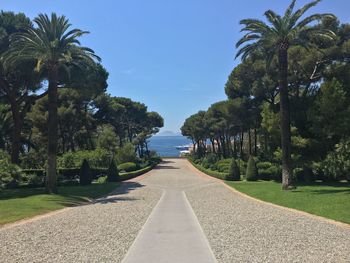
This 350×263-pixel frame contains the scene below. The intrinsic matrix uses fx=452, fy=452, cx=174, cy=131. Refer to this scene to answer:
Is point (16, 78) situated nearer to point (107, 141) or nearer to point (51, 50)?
point (51, 50)

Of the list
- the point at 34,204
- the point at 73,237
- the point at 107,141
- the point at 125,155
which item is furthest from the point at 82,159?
the point at 73,237

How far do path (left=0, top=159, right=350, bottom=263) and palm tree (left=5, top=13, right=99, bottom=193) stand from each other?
41.1 ft

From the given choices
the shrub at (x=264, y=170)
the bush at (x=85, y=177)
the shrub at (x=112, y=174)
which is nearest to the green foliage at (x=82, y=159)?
the shrub at (x=112, y=174)

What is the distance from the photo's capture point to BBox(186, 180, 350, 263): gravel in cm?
948

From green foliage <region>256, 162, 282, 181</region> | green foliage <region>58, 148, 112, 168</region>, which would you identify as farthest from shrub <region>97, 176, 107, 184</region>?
green foliage <region>256, 162, 282, 181</region>

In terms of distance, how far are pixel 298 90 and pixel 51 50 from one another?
73.8ft

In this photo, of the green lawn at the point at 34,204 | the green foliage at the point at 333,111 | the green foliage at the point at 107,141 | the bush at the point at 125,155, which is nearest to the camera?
the green lawn at the point at 34,204

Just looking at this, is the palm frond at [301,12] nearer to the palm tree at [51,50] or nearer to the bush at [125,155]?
the palm tree at [51,50]

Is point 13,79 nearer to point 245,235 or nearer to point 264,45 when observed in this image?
point 264,45

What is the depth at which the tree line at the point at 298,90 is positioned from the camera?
97.8 feet

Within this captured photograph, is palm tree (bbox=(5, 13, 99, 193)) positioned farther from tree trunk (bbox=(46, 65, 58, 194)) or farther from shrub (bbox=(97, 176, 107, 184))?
shrub (bbox=(97, 176, 107, 184))

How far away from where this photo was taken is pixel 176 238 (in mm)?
11516

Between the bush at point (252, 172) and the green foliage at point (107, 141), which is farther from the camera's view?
the green foliage at point (107, 141)

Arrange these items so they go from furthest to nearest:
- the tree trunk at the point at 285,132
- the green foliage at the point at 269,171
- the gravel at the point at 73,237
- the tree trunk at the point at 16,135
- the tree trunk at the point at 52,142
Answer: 1. the green foliage at the point at 269,171
2. the tree trunk at the point at 16,135
3. the tree trunk at the point at 285,132
4. the tree trunk at the point at 52,142
5. the gravel at the point at 73,237
